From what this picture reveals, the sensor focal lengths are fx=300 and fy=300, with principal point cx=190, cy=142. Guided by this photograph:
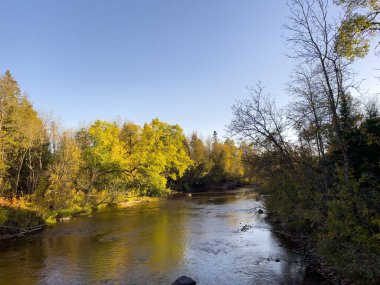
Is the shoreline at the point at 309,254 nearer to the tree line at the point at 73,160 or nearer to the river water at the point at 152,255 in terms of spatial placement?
the river water at the point at 152,255

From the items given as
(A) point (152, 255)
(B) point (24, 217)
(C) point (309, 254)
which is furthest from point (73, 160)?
(C) point (309, 254)

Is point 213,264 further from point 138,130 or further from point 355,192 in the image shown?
point 138,130

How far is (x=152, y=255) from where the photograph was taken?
15312 millimetres

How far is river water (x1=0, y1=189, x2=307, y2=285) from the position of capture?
12258 mm

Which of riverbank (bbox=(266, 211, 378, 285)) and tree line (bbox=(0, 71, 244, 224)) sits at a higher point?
tree line (bbox=(0, 71, 244, 224))

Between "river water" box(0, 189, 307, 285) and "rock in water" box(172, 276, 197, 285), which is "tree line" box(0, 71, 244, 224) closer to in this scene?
"river water" box(0, 189, 307, 285)

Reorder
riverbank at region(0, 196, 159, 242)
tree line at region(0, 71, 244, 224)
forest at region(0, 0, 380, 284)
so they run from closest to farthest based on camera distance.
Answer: forest at region(0, 0, 380, 284) → riverbank at region(0, 196, 159, 242) → tree line at region(0, 71, 244, 224)

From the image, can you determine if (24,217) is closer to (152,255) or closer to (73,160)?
(73,160)

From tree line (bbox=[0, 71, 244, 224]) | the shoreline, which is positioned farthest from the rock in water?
tree line (bbox=[0, 71, 244, 224])

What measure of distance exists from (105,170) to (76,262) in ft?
79.9

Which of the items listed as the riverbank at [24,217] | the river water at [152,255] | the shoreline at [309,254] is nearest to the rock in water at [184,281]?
the river water at [152,255]

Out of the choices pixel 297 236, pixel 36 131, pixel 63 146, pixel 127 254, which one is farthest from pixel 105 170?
pixel 297 236

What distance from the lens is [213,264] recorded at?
1372 cm

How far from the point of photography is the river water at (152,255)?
40.2 feet
